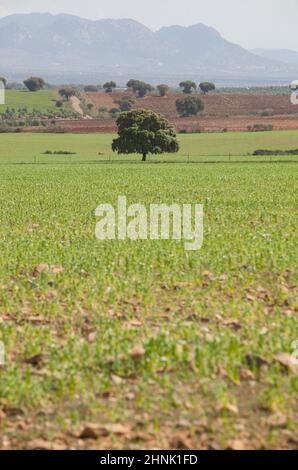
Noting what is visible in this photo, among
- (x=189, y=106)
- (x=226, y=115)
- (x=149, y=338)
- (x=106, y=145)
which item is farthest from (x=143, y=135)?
(x=189, y=106)

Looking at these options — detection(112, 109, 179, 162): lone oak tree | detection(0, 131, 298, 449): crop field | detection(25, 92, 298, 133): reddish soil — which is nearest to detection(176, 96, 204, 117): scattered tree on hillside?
detection(25, 92, 298, 133): reddish soil

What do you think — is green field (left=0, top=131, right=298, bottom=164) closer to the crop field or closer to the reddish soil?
the reddish soil

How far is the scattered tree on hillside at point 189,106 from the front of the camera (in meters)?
176

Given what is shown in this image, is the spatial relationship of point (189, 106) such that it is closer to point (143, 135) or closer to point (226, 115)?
point (226, 115)

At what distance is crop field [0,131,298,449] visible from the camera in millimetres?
8961

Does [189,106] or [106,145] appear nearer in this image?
[106,145]

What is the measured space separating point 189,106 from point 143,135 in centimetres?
8973

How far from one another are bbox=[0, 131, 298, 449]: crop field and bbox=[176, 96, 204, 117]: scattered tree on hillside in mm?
151898

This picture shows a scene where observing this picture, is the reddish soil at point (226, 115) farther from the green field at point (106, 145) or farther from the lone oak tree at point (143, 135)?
the lone oak tree at point (143, 135)

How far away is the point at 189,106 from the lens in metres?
176

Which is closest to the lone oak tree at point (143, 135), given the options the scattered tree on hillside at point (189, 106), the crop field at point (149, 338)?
the crop field at point (149, 338)

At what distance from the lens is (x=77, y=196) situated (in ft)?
126

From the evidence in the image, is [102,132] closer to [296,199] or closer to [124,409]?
[296,199]

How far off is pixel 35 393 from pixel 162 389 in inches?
63.3
